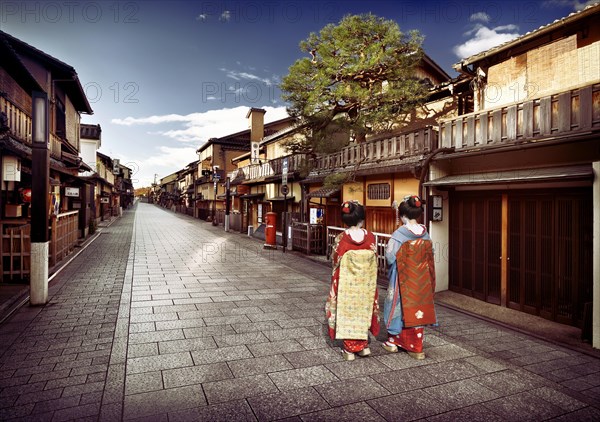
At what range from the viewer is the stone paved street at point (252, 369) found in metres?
3.68

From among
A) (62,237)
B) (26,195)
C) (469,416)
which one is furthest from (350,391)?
(62,237)

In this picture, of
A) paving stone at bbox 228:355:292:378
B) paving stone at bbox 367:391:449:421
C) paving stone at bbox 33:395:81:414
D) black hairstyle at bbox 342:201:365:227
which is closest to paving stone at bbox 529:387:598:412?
paving stone at bbox 367:391:449:421

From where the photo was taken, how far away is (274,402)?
3805 mm

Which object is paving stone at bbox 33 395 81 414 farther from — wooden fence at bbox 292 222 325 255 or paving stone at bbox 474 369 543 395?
wooden fence at bbox 292 222 325 255

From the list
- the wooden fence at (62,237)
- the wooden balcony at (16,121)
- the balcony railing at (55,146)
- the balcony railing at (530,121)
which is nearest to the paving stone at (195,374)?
the balcony railing at (530,121)

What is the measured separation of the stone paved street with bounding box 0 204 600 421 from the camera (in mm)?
3676

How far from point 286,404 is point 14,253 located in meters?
9.16

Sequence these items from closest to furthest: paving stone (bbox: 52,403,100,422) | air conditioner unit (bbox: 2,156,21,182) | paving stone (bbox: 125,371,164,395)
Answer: paving stone (bbox: 52,403,100,422)
paving stone (bbox: 125,371,164,395)
air conditioner unit (bbox: 2,156,21,182)

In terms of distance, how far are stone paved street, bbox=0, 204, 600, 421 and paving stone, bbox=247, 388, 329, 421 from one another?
11 millimetres

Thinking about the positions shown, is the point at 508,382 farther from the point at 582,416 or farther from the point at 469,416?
the point at 469,416

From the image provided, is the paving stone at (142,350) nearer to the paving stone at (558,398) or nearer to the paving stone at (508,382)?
the paving stone at (508,382)

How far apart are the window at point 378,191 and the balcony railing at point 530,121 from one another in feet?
11.1

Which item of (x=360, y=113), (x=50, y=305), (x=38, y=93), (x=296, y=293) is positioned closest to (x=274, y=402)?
(x=296, y=293)

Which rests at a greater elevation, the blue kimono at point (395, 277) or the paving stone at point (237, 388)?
the blue kimono at point (395, 277)
